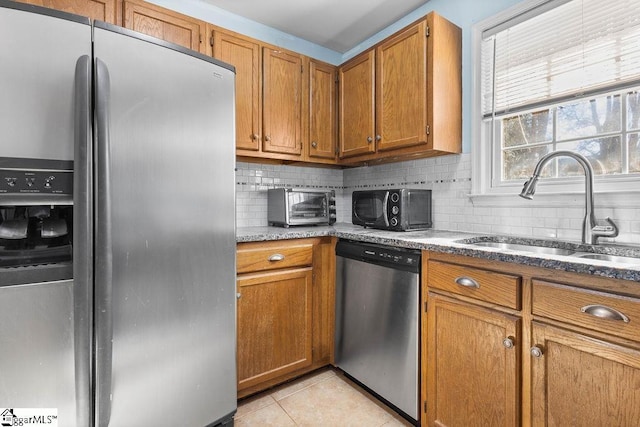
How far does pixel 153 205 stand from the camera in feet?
3.97

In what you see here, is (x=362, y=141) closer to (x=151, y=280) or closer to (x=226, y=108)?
(x=226, y=108)

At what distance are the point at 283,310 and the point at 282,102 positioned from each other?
1413 mm

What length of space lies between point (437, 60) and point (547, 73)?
1.89 ft

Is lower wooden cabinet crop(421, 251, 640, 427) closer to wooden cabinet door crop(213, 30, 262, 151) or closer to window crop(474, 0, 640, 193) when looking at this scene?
window crop(474, 0, 640, 193)

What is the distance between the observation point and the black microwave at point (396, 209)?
2.00m

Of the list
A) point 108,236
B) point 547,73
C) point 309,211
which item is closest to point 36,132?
point 108,236

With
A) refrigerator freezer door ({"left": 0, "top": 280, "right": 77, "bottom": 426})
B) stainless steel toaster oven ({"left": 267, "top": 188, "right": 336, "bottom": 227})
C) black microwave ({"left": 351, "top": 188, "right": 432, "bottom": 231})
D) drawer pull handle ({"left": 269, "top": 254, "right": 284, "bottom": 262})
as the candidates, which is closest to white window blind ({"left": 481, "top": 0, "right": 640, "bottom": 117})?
black microwave ({"left": 351, "top": 188, "right": 432, "bottom": 231})

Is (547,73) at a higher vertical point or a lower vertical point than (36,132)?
higher

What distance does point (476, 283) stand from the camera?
133 centimetres

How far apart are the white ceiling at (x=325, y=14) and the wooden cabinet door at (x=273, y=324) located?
1810 millimetres

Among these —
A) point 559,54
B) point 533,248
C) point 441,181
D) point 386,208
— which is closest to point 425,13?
point 559,54

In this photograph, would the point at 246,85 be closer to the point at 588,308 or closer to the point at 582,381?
the point at 588,308

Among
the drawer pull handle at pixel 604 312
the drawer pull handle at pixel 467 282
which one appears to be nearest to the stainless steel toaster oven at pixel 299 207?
the drawer pull handle at pixel 467 282

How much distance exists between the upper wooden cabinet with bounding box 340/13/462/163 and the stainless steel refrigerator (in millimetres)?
1145
